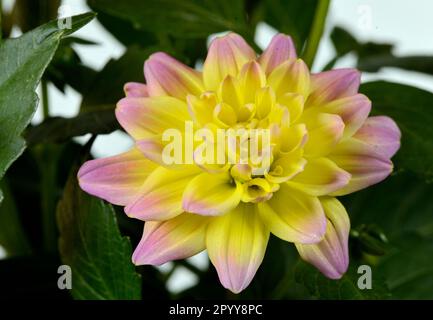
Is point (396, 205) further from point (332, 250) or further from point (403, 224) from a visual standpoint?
point (332, 250)

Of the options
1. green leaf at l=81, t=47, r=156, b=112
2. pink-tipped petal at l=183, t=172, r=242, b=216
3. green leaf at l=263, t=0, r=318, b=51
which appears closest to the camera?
pink-tipped petal at l=183, t=172, r=242, b=216

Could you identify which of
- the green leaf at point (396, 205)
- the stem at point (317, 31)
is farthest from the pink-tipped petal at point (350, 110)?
the green leaf at point (396, 205)

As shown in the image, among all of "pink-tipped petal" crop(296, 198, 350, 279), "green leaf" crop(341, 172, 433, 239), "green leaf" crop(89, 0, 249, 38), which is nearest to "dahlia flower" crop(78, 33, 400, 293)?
"pink-tipped petal" crop(296, 198, 350, 279)

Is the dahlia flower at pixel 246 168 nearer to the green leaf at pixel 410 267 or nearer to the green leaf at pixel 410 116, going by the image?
the green leaf at pixel 410 116

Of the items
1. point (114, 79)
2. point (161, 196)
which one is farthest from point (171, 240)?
point (114, 79)

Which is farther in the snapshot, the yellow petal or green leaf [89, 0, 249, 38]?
green leaf [89, 0, 249, 38]

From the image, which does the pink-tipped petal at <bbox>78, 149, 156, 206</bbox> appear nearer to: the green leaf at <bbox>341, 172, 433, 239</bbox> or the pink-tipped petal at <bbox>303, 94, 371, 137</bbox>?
the pink-tipped petal at <bbox>303, 94, 371, 137</bbox>
